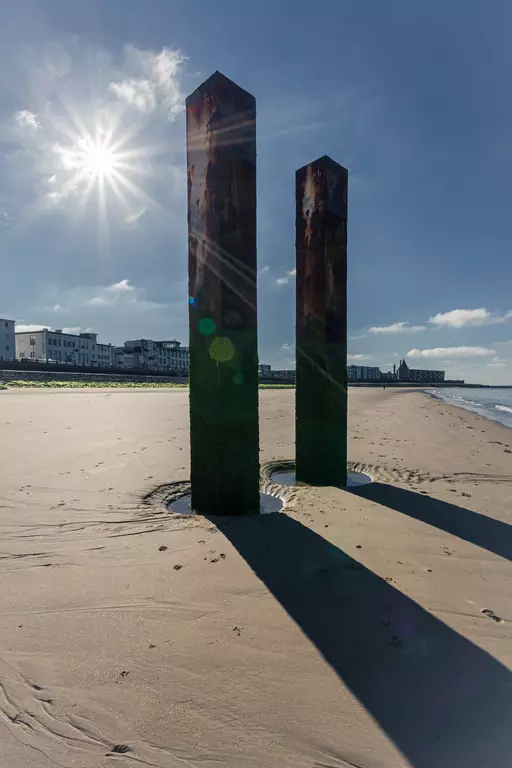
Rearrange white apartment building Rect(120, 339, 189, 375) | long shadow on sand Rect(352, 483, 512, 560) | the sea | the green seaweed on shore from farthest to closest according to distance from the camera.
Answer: white apartment building Rect(120, 339, 189, 375)
the green seaweed on shore
the sea
long shadow on sand Rect(352, 483, 512, 560)

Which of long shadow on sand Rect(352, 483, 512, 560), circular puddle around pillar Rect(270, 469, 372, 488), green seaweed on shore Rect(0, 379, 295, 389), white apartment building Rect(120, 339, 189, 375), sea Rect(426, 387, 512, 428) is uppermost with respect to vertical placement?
white apartment building Rect(120, 339, 189, 375)

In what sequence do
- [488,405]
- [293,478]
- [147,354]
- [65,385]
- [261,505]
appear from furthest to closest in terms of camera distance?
[147,354], [65,385], [488,405], [293,478], [261,505]

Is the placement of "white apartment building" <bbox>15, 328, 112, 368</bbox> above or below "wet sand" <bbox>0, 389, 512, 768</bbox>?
above

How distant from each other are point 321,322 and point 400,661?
480cm

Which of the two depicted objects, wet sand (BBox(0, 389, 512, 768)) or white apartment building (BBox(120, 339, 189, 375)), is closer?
wet sand (BBox(0, 389, 512, 768))

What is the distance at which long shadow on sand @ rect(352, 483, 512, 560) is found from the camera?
382 cm

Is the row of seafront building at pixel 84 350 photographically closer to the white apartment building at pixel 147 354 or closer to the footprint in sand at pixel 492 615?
the white apartment building at pixel 147 354

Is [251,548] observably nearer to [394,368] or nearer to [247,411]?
[247,411]

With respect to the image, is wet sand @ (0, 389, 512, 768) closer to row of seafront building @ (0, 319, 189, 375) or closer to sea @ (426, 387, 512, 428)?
sea @ (426, 387, 512, 428)

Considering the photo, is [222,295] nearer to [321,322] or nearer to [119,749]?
[321,322]

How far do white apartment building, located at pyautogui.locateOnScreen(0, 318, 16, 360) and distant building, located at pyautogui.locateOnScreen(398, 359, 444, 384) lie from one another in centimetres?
14046

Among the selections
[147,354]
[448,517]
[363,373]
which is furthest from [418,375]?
[448,517]

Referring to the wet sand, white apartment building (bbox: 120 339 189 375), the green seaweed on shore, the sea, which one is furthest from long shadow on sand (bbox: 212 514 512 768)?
white apartment building (bbox: 120 339 189 375)

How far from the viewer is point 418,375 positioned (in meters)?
178
